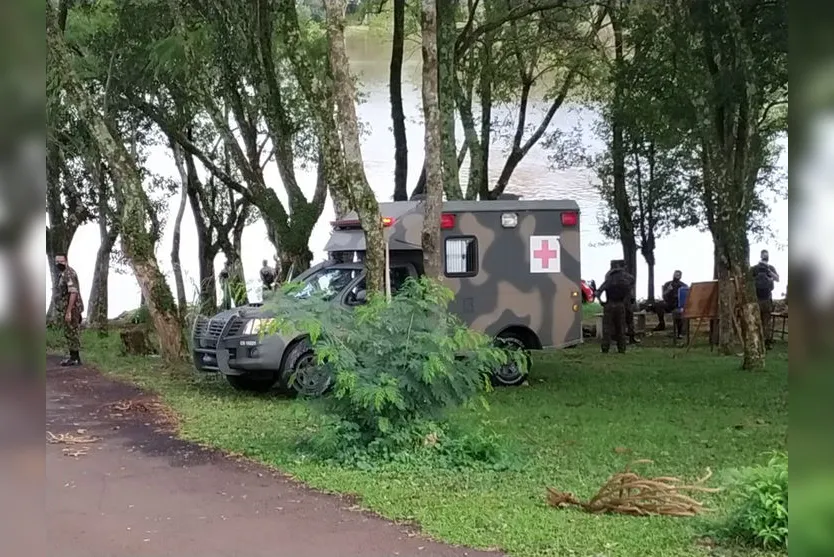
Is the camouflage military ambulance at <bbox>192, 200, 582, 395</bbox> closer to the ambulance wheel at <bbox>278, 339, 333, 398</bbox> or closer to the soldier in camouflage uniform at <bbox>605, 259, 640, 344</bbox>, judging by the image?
the ambulance wheel at <bbox>278, 339, 333, 398</bbox>

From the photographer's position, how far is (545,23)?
74.7 ft

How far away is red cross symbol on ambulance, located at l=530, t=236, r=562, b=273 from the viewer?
520 inches

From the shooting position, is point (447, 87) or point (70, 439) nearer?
point (70, 439)

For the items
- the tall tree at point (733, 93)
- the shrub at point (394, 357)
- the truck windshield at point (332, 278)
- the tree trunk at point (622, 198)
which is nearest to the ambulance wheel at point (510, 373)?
the truck windshield at point (332, 278)

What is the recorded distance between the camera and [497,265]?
13.1 metres

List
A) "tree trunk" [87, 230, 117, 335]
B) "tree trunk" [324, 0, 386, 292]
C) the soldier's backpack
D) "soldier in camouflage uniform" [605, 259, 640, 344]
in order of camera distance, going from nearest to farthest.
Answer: "tree trunk" [324, 0, 386, 292], the soldier's backpack, "soldier in camouflage uniform" [605, 259, 640, 344], "tree trunk" [87, 230, 117, 335]

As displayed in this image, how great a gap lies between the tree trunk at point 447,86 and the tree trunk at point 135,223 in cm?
555

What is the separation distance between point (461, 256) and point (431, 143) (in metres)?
2.50

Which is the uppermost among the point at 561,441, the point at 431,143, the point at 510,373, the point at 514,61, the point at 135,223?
the point at 514,61

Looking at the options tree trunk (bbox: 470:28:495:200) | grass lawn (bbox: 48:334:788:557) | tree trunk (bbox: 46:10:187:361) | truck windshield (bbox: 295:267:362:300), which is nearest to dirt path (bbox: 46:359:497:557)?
grass lawn (bbox: 48:334:788:557)

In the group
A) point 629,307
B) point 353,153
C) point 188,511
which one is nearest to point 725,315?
point 629,307

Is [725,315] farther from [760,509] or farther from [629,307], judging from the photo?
[760,509]

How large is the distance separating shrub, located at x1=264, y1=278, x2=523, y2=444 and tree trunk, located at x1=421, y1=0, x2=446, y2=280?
2.68m

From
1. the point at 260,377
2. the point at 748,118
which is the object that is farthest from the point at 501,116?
the point at 260,377
